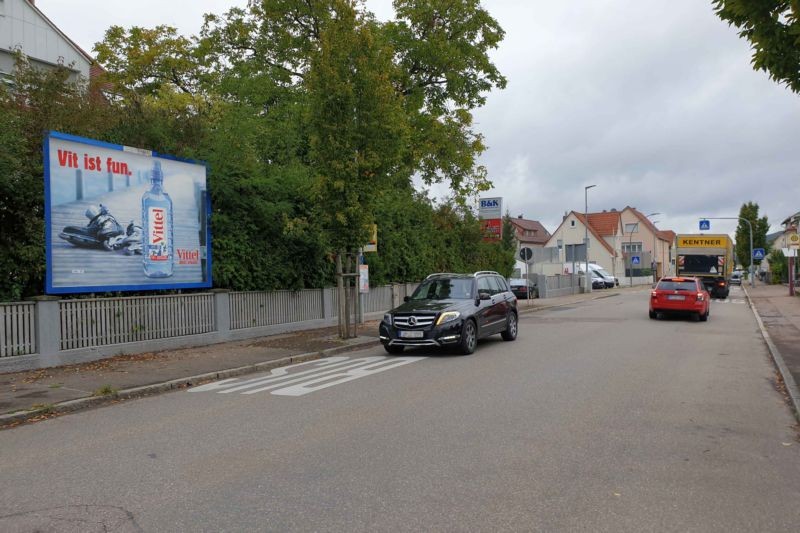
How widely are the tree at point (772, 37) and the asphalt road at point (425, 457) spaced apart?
155 inches

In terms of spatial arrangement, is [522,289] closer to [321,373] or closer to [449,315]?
[449,315]

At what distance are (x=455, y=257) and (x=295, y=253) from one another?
10.7 m

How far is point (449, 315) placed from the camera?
42.7 feet

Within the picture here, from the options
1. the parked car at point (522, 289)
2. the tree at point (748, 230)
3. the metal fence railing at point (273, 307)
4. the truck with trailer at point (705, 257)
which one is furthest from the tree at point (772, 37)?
the tree at point (748, 230)

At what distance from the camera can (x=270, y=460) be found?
18.8ft

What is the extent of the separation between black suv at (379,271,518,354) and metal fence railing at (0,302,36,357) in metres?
6.38

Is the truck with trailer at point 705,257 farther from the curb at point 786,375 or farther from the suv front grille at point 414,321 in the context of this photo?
the suv front grille at point 414,321

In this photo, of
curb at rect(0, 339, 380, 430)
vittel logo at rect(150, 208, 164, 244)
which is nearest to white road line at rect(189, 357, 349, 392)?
curb at rect(0, 339, 380, 430)

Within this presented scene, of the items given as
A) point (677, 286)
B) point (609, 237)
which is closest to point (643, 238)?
point (609, 237)

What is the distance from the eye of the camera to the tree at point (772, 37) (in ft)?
23.6

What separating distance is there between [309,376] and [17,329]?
5.01 m

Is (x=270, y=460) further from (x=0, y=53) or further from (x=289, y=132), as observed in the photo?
(x=0, y=53)

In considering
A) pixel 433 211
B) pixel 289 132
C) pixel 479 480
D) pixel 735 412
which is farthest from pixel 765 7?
pixel 433 211

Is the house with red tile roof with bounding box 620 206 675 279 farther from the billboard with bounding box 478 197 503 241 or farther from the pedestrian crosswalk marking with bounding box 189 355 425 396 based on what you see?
the pedestrian crosswalk marking with bounding box 189 355 425 396
